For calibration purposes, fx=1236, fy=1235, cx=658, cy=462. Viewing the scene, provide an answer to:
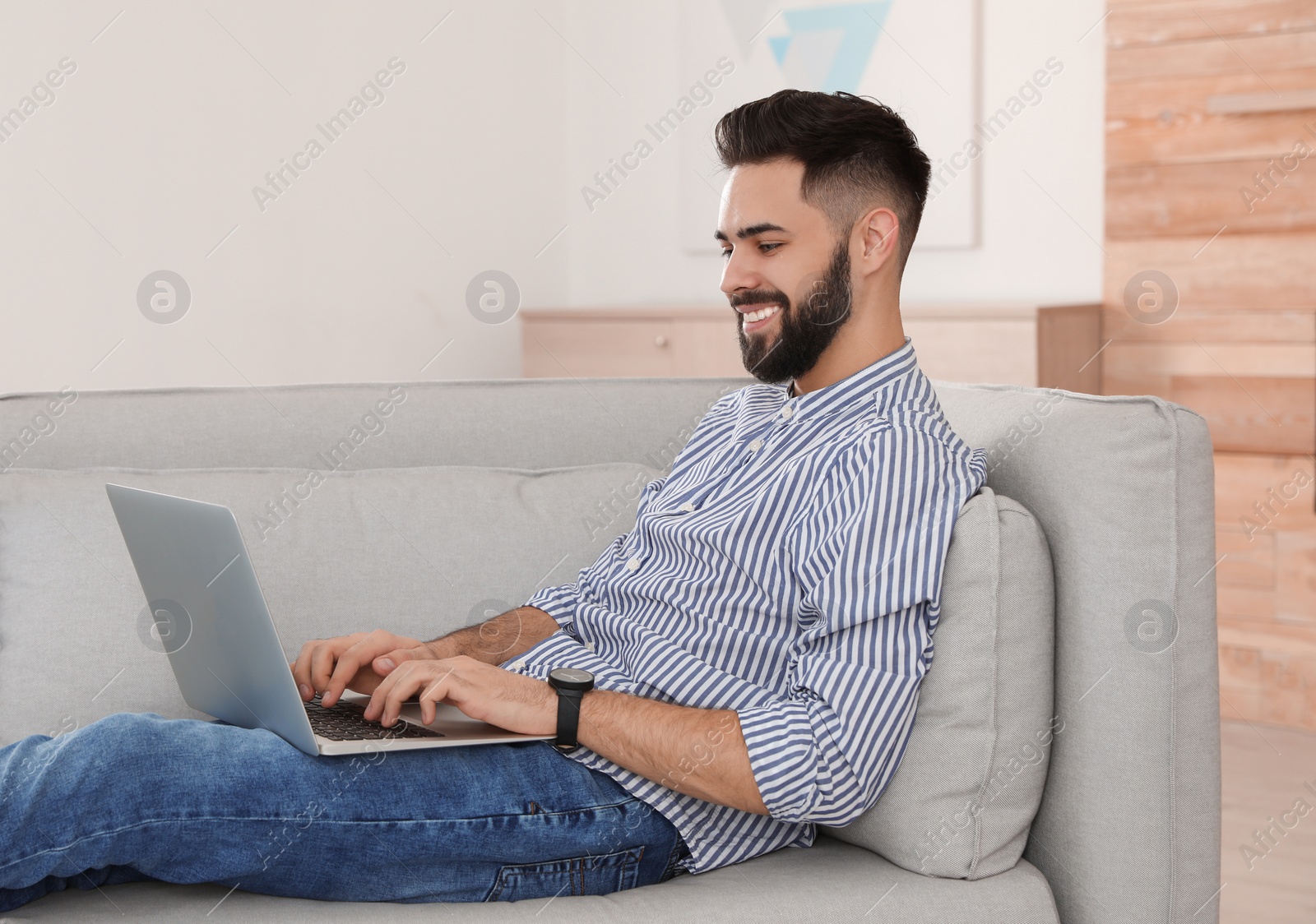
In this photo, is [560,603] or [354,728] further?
[560,603]

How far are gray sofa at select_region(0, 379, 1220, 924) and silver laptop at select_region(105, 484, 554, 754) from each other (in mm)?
160

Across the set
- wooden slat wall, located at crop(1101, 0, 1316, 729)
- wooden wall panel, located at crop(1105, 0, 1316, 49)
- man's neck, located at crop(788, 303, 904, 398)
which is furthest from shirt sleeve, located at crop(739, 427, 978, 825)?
wooden wall panel, located at crop(1105, 0, 1316, 49)

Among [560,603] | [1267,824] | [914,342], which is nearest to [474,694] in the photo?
[560,603]

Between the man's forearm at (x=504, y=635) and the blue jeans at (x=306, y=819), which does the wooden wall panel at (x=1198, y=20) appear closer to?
the man's forearm at (x=504, y=635)

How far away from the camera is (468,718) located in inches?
53.0

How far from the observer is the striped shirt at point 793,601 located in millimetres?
1172

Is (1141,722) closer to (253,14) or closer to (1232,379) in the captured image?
(1232,379)

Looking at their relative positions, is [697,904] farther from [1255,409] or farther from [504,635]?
[1255,409]

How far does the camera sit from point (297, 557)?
63.7 inches

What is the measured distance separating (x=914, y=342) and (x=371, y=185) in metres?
1.59

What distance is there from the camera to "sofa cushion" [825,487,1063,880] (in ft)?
3.99

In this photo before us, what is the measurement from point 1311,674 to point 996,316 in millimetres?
1188

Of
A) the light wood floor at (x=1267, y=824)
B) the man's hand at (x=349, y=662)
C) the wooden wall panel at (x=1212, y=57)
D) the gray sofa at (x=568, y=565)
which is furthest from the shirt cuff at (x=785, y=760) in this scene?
the wooden wall panel at (x=1212, y=57)

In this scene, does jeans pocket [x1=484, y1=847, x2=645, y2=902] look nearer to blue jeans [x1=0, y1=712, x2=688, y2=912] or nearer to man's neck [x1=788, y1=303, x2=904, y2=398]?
blue jeans [x1=0, y1=712, x2=688, y2=912]
